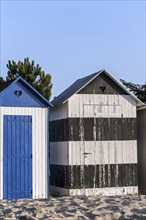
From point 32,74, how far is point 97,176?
11360mm

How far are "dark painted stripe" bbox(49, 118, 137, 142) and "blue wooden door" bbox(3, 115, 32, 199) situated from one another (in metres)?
1.54

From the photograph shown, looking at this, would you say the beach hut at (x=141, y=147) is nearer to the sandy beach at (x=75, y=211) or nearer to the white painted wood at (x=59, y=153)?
the white painted wood at (x=59, y=153)

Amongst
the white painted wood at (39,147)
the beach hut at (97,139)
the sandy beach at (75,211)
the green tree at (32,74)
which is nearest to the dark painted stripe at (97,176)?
the beach hut at (97,139)

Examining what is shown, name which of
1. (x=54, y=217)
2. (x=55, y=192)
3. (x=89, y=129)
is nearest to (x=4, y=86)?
(x=89, y=129)

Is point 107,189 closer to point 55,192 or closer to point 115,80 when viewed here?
point 55,192

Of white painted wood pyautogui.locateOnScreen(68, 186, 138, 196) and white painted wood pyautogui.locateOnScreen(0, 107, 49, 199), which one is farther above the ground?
white painted wood pyautogui.locateOnScreen(0, 107, 49, 199)

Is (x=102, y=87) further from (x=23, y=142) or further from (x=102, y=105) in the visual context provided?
(x=23, y=142)

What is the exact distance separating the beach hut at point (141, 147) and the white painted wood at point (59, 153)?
124 inches

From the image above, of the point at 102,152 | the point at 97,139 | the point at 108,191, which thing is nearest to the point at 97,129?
the point at 97,139

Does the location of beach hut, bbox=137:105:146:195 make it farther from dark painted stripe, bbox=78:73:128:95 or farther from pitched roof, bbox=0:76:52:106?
pitched roof, bbox=0:76:52:106

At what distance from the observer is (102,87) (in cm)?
1730

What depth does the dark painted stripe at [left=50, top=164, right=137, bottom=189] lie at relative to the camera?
658 inches

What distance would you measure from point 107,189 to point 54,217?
6.61 meters

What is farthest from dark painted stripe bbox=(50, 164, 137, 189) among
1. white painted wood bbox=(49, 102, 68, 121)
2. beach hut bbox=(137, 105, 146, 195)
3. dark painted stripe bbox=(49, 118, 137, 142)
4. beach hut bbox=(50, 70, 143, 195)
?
white painted wood bbox=(49, 102, 68, 121)
